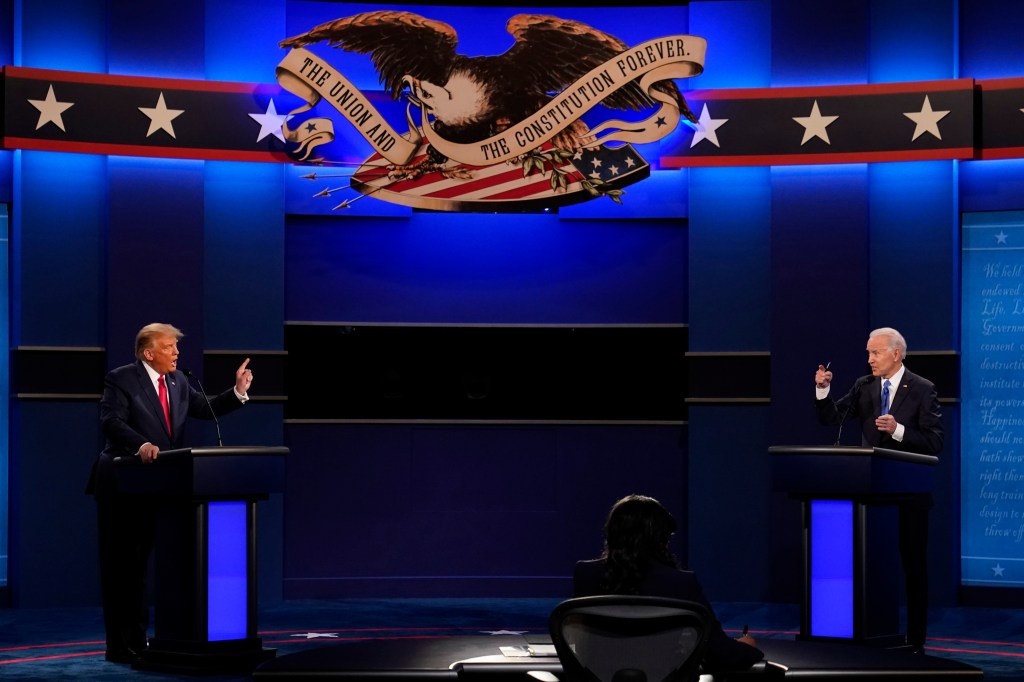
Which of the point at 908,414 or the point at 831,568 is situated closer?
the point at 831,568

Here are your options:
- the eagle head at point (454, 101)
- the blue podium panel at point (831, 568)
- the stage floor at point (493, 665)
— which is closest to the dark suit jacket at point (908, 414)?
the blue podium panel at point (831, 568)

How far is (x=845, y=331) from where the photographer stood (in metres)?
7.98

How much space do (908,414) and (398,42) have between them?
12.6ft

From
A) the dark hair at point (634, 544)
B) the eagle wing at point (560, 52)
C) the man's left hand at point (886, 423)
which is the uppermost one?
the eagle wing at point (560, 52)

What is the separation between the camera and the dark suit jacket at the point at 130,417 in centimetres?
587

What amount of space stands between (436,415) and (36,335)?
2425 millimetres

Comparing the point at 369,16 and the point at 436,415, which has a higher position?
the point at 369,16

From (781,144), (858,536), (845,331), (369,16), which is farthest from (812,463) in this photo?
(369,16)

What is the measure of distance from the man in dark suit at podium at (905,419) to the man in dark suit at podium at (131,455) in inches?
114

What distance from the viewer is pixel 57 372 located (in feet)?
25.6

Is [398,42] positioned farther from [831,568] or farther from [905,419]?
[831,568]

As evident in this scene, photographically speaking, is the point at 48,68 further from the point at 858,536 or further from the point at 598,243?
the point at 858,536

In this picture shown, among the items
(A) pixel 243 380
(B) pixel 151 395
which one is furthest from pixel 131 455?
(A) pixel 243 380

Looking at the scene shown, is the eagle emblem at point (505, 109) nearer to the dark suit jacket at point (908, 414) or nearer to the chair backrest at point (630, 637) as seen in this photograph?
the dark suit jacket at point (908, 414)
